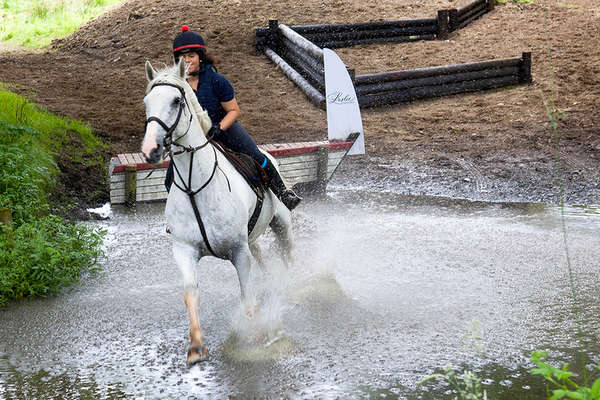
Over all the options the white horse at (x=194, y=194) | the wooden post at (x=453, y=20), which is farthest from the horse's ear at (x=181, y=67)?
the wooden post at (x=453, y=20)

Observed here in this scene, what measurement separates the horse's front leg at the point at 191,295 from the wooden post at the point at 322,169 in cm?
638

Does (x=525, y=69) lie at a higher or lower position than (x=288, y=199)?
lower

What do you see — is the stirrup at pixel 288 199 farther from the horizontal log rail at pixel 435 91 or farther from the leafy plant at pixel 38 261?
the horizontal log rail at pixel 435 91

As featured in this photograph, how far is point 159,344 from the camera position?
6.30 meters

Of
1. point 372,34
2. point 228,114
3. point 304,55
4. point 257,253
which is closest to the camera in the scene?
point 228,114

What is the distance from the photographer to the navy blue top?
6.34m

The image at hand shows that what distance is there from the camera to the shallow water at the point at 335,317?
18.0ft

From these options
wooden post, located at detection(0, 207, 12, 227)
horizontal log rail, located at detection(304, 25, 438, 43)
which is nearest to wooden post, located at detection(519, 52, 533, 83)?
horizontal log rail, located at detection(304, 25, 438, 43)

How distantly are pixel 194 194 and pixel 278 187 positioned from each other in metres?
1.41

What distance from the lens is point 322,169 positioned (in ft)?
39.6

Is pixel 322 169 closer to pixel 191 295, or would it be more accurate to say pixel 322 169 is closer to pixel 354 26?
pixel 191 295

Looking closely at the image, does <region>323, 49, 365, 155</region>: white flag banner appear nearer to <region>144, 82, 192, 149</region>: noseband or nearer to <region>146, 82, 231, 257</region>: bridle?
<region>146, 82, 231, 257</region>: bridle

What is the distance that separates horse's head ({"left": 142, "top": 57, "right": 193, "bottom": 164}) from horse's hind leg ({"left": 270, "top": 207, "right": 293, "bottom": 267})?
2074 millimetres

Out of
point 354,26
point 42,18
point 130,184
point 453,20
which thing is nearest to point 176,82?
point 130,184
